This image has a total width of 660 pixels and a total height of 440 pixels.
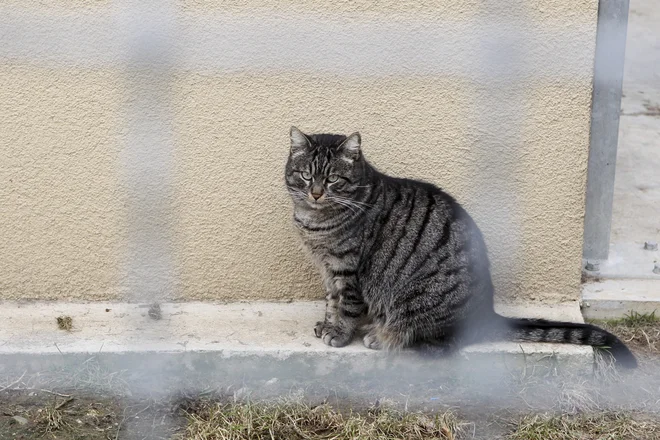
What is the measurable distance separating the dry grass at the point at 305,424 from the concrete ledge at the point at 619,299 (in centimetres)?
83

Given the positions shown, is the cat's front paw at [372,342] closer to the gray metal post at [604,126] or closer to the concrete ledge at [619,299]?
the concrete ledge at [619,299]

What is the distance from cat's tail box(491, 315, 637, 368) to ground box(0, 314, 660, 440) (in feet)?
0.17

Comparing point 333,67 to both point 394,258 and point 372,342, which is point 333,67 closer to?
point 394,258

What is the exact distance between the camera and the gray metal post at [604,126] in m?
3.30

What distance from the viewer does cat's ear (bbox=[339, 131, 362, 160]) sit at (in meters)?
3.23

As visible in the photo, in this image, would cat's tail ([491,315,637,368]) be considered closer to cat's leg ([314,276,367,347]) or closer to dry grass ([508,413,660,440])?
dry grass ([508,413,660,440])

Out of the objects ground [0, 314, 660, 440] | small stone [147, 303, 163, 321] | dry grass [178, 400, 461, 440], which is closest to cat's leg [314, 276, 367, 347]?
ground [0, 314, 660, 440]

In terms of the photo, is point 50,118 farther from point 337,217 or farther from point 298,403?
point 298,403

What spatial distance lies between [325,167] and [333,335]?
0.56 m

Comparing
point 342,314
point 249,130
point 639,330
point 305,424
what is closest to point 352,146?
point 249,130

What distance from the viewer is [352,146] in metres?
3.25

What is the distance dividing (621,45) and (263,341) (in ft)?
4.80

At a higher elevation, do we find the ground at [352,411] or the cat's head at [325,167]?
the cat's head at [325,167]

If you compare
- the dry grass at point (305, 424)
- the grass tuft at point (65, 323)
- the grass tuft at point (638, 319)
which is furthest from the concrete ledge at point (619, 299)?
the grass tuft at point (65, 323)
